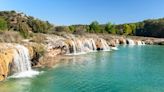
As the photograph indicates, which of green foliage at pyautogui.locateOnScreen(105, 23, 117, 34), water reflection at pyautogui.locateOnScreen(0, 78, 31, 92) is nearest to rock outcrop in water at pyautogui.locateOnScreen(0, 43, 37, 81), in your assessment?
water reflection at pyautogui.locateOnScreen(0, 78, 31, 92)

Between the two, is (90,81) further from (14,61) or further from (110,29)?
(110,29)

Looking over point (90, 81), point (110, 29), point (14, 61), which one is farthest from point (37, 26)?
point (110, 29)

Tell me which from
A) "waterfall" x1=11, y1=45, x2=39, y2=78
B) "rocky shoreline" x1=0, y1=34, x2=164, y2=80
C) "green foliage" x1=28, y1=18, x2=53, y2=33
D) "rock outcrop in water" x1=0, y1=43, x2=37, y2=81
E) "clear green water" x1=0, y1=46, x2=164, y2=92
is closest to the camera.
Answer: "clear green water" x1=0, y1=46, x2=164, y2=92

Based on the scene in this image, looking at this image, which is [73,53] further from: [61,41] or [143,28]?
[143,28]

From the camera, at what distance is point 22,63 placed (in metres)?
33.4

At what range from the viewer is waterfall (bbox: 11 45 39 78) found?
3172cm

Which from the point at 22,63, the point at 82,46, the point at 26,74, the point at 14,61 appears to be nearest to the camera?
the point at 14,61

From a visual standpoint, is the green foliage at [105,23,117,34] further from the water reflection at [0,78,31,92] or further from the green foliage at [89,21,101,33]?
the water reflection at [0,78,31,92]

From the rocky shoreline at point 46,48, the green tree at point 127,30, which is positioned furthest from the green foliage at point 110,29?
the rocky shoreline at point 46,48

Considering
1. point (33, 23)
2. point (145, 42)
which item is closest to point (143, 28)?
point (145, 42)

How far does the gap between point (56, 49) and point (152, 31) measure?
88.3 metres

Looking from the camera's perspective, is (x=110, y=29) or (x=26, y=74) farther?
(x=110, y=29)

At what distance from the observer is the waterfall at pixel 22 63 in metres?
31.7

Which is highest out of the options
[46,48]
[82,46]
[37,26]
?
[37,26]
